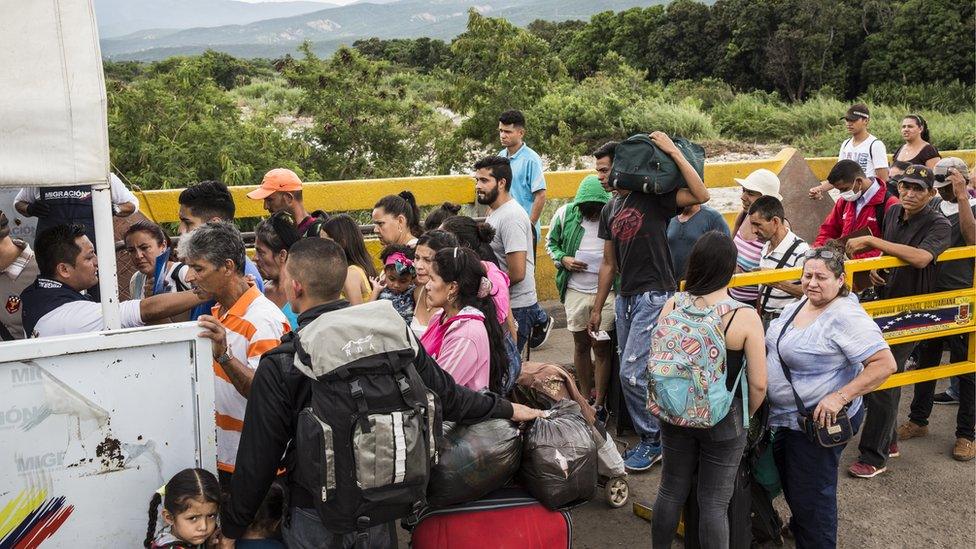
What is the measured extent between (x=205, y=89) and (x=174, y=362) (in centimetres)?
823

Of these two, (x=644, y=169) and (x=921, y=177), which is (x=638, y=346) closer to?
(x=644, y=169)

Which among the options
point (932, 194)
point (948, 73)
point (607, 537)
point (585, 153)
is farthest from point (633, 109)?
point (607, 537)

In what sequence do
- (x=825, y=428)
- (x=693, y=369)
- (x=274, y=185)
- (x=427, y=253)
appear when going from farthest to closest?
(x=274, y=185) → (x=427, y=253) → (x=825, y=428) → (x=693, y=369)

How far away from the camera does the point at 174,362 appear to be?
11.4 feet

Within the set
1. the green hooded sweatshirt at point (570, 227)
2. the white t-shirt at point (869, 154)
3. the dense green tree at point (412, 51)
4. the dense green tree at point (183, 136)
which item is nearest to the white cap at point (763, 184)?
the green hooded sweatshirt at point (570, 227)

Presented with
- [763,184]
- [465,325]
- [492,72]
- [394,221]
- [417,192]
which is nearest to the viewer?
[465,325]

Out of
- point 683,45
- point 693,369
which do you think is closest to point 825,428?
point 693,369

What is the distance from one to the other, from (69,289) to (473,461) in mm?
2078

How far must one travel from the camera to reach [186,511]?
11.2 feet

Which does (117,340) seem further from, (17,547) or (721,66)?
(721,66)

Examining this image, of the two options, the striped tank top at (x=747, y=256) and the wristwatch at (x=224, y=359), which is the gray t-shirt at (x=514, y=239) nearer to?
the striped tank top at (x=747, y=256)

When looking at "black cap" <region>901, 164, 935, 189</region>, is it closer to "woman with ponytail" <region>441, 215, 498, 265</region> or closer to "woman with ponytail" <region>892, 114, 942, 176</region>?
"woman with ponytail" <region>441, 215, 498, 265</region>

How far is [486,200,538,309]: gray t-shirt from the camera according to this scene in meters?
6.03

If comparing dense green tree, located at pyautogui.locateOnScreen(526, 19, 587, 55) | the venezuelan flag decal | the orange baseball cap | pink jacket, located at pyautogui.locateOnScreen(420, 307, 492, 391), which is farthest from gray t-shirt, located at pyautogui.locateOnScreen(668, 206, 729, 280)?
dense green tree, located at pyautogui.locateOnScreen(526, 19, 587, 55)
